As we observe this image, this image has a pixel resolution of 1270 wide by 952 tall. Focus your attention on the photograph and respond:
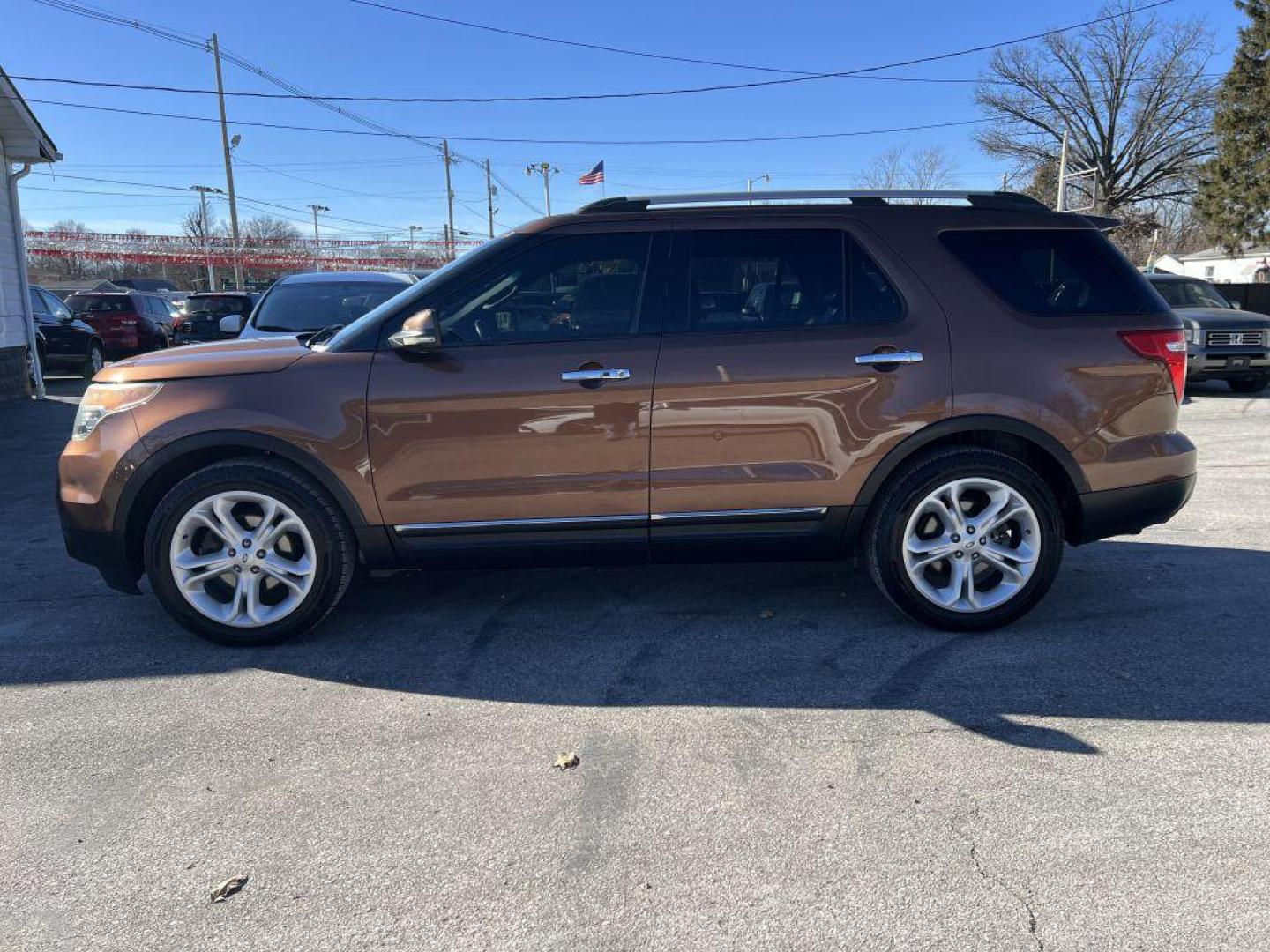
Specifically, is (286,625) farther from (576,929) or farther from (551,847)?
(576,929)

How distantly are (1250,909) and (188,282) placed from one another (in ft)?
295

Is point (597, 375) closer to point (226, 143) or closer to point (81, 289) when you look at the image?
point (226, 143)

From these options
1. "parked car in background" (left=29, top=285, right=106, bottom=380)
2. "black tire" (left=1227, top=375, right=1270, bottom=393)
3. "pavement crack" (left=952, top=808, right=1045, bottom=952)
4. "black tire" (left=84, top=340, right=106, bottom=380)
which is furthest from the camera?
"black tire" (left=84, top=340, right=106, bottom=380)

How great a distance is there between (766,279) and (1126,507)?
1.94m

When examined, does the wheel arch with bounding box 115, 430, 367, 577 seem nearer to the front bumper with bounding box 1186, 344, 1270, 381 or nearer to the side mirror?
the side mirror

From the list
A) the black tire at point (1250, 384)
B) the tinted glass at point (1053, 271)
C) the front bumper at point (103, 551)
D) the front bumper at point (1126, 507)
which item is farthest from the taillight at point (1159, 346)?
the black tire at point (1250, 384)

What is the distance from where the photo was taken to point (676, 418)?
12.6 feet

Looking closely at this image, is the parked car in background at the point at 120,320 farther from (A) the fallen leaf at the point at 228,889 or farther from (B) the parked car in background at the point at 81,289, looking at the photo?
(A) the fallen leaf at the point at 228,889

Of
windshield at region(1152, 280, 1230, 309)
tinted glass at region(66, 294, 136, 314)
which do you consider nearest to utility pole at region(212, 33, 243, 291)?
tinted glass at region(66, 294, 136, 314)

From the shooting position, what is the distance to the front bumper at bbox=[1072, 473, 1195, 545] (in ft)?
13.2

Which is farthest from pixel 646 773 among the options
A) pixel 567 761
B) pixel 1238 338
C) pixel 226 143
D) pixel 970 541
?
pixel 226 143

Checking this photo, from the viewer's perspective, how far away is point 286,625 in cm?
400

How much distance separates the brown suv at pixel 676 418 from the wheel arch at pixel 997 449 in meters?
0.02

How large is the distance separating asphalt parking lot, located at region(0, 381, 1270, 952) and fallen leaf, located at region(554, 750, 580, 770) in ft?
0.19
